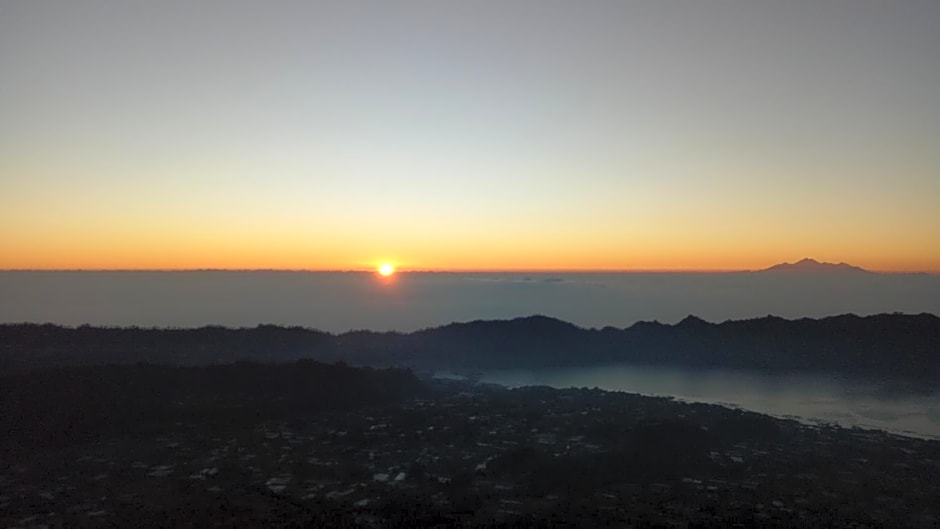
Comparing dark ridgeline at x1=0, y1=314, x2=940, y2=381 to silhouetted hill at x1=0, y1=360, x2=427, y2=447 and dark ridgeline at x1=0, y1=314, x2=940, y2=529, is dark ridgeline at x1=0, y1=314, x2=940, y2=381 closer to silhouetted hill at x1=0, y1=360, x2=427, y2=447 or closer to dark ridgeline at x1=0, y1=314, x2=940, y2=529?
dark ridgeline at x1=0, y1=314, x2=940, y2=529

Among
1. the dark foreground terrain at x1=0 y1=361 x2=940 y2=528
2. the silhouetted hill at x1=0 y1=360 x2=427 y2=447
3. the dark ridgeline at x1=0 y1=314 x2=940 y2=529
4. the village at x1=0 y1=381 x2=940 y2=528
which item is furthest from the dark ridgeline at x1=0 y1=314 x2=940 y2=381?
the village at x1=0 y1=381 x2=940 y2=528

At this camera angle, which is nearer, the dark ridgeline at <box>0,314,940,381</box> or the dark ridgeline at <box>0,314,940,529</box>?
the dark ridgeline at <box>0,314,940,529</box>

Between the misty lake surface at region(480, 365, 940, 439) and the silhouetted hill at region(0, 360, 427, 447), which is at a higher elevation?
the silhouetted hill at region(0, 360, 427, 447)

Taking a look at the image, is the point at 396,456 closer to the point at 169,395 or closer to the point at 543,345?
the point at 169,395

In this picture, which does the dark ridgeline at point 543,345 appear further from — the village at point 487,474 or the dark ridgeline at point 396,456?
the village at point 487,474

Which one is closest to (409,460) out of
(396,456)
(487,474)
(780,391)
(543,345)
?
(396,456)

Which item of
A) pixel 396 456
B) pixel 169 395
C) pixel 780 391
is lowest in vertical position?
pixel 780 391
